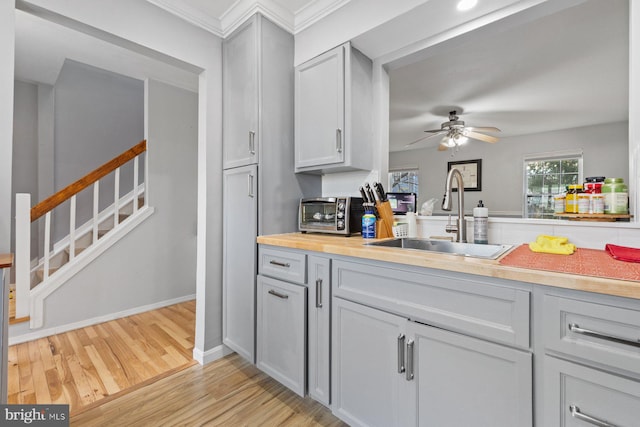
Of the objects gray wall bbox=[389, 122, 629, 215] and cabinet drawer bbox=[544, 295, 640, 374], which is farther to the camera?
gray wall bbox=[389, 122, 629, 215]

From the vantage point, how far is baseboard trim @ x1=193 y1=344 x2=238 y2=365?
2.06m

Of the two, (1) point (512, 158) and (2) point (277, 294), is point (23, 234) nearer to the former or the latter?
(2) point (277, 294)

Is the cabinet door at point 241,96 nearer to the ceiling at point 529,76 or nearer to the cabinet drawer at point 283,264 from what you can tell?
the cabinet drawer at point 283,264

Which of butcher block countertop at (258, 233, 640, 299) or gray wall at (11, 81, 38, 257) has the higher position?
gray wall at (11, 81, 38, 257)

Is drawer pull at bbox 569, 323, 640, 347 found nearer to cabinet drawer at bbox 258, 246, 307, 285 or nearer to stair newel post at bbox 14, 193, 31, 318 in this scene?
cabinet drawer at bbox 258, 246, 307, 285

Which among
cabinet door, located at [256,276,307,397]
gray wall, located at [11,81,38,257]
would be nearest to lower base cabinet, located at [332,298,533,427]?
cabinet door, located at [256,276,307,397]

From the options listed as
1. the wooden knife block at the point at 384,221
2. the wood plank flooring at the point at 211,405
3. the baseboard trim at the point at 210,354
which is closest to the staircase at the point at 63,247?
the wood plank flooring at the point at 211,405

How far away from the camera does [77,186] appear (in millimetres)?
2715

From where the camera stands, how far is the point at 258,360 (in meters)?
1.82

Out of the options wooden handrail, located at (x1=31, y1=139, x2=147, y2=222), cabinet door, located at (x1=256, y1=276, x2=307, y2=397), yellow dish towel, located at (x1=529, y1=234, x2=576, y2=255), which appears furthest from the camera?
wooden handrail, located at (x1=31, y1=139, x2=147, y2=222)

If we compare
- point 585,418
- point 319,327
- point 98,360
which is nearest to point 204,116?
point 319,327

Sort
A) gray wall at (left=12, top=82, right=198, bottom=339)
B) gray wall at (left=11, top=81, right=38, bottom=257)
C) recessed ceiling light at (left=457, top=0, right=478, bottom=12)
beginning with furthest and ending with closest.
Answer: gray wall at (left=11, top=81, right=38, bottom=257) → gray wall at (left=12, top=82, right=198, bottom=339) → recessed ceiling light at (left=457, top=0, right=478, bottom=12)

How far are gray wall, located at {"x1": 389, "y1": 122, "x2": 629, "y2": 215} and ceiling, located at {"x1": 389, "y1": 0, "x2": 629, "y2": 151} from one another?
0.19 m

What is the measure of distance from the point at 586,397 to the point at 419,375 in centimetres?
49
